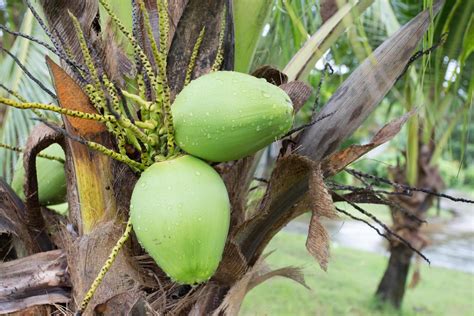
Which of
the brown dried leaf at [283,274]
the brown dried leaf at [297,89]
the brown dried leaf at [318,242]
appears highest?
the brown dried leaf at [297,89]

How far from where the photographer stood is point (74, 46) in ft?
3.71

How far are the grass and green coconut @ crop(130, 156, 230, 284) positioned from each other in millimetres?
4182

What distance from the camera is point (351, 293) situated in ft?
22.0

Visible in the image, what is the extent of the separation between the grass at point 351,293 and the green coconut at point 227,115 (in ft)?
13.7

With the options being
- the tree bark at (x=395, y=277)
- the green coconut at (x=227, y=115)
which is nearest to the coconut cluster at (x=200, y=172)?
the green coconut at (x=227, y=115)

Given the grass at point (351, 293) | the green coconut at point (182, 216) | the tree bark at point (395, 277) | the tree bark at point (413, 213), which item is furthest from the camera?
the grass at point (351, 293)

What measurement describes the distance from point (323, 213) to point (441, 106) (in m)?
2.71

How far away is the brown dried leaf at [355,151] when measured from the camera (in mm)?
1051

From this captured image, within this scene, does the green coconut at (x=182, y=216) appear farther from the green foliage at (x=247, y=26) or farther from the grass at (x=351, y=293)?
the grass at (x=351, y=293)

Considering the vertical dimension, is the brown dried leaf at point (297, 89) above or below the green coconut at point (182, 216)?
above

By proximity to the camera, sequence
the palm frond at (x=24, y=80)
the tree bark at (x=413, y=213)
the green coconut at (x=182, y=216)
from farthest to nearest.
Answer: the tree bark at (x=413, y=213) < the palm frond at (x=24, y=80) < the green coconut at (x=182, y=216)

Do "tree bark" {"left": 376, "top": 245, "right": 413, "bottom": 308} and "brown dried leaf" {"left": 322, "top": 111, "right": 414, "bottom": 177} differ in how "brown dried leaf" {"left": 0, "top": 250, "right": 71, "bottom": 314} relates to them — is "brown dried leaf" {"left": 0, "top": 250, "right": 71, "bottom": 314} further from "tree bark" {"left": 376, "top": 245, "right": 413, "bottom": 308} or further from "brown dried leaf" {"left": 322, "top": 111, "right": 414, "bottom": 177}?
"tree bark" {"left": 376, "top": 245, "right": 413, "bottom": 308}

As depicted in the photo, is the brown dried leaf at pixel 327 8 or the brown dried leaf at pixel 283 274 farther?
the brown dried leaf at pixel 327 8

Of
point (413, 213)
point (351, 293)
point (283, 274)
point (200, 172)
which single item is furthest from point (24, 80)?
point (351, 293)
